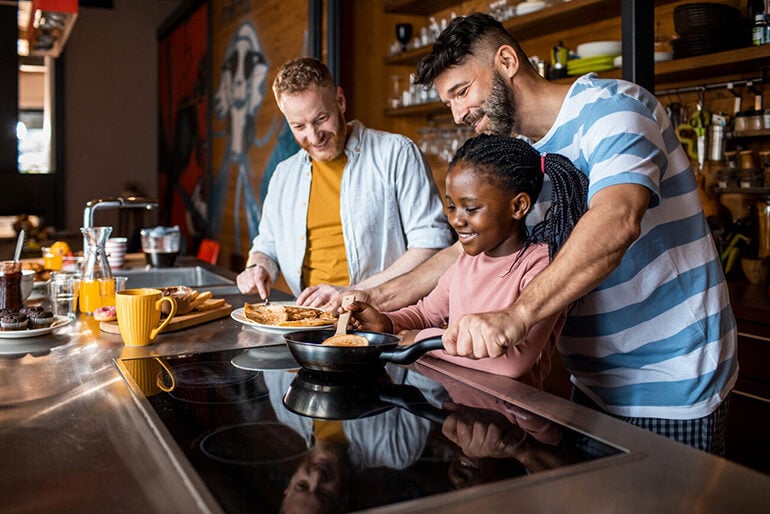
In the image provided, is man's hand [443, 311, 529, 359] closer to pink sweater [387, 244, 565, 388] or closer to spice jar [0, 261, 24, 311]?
pink sweater [387, 244, 565, 388]

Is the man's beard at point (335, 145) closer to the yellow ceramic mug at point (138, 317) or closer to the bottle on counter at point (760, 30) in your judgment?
the yellow ceramic mug at point (138, 317)

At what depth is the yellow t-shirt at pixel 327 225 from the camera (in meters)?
2.85

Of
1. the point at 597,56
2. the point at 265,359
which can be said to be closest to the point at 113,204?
→ the point at 265,359

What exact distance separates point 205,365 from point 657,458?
35.1 inches

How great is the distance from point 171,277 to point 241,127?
3.67 m

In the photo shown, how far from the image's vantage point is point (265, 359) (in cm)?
157

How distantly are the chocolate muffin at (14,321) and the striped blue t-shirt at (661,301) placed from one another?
1.29m

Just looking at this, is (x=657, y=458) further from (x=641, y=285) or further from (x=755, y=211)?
(x=755, y=211)

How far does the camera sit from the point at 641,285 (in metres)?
1.54

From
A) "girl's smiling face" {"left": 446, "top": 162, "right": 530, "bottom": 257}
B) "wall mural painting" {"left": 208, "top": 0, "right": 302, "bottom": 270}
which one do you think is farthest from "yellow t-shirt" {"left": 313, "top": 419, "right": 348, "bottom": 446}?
"wall mural painting" {"left": 208, "top": 0, "right": 302, "bottom": 270}

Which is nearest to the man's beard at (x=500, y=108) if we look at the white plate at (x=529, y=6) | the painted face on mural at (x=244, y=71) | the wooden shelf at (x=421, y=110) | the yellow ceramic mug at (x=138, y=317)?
the yellow ceramic mug at (x=138, y=317)

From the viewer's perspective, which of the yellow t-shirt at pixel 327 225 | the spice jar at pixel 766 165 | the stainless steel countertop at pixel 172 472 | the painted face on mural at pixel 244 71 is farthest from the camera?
the painted face on mural at pixel 244 71

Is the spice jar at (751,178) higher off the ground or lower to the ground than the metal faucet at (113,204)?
higher

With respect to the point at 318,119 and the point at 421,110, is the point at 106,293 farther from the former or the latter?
the point at 421,110
